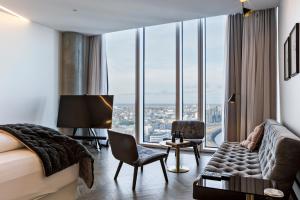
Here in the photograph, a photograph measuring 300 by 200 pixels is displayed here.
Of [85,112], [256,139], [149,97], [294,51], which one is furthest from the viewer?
[149,97]

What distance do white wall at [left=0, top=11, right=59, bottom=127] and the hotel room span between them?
0.02 meters

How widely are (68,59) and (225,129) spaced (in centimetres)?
418

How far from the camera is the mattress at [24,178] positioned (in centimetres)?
192

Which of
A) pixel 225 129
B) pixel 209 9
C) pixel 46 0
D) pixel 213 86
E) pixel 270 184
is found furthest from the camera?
pixel 213 86

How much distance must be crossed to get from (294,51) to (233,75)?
2358mm

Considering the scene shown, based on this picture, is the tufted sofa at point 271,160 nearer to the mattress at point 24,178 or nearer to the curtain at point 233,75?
the curtain at point 233,75

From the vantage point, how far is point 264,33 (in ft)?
15.7

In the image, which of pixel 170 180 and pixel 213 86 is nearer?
pixel 170 180

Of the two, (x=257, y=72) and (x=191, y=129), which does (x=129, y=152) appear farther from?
(x=257, y=72)

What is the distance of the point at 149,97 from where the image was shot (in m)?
6.34

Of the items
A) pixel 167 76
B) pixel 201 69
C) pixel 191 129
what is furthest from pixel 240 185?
pixel 167 76

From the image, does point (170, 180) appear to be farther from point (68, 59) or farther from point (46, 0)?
point (68, 59)

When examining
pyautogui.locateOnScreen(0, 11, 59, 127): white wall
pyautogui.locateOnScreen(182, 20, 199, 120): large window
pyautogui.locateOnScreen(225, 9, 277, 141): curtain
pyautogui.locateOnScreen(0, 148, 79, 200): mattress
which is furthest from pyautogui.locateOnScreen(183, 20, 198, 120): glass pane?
pyautogui.locateOnScreen(0, 148, 79, 200): mattress

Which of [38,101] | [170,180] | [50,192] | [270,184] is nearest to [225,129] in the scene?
[170,180]
